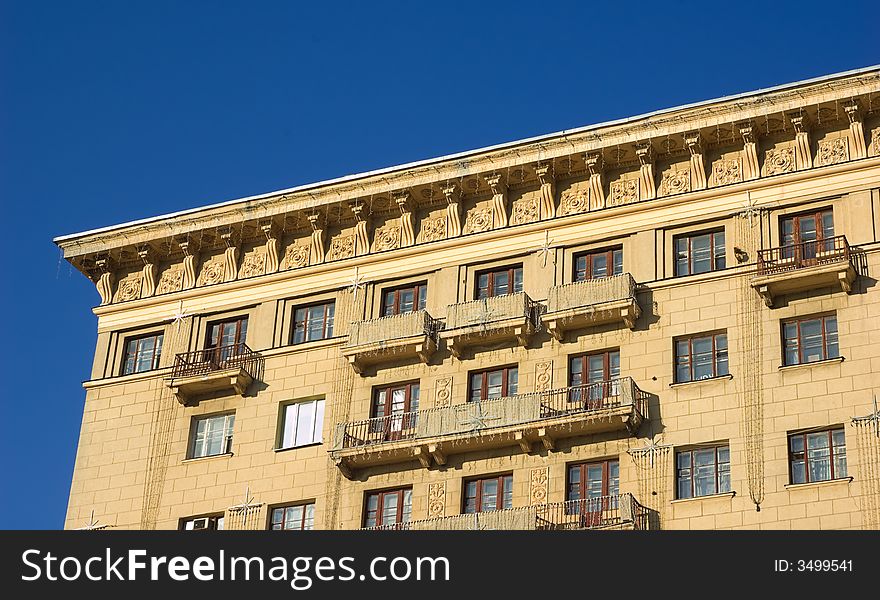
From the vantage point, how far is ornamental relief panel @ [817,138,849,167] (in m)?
50.8

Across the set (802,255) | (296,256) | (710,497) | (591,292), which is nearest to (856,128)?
(802,255)

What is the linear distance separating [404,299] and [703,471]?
10.8m

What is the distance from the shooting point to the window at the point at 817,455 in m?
46.8

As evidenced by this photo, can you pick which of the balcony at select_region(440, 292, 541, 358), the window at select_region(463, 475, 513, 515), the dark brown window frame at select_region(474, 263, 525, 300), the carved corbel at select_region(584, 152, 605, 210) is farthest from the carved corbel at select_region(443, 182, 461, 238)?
the window at select_region(463, 475, 513, 515)

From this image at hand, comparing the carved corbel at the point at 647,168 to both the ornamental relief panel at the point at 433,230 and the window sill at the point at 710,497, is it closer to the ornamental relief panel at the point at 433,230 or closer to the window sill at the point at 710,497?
the ornamental relief panel at the point at 433,230

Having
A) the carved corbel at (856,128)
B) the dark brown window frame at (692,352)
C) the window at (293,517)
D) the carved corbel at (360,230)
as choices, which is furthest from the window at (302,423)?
the carved corbel at (856,128)

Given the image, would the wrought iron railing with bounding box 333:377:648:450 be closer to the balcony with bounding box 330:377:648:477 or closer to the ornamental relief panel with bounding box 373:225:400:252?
the balcony with bounding box 330:377:648:477

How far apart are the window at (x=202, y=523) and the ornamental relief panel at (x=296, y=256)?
7942 mm

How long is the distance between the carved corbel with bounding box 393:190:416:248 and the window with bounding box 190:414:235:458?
23.2 ft

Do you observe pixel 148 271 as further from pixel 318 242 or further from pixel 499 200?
pixel 499 200

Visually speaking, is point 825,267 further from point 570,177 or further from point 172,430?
point 172,430

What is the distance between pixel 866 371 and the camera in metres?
47.4

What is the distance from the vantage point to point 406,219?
5519cm

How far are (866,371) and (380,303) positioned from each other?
14.3m
